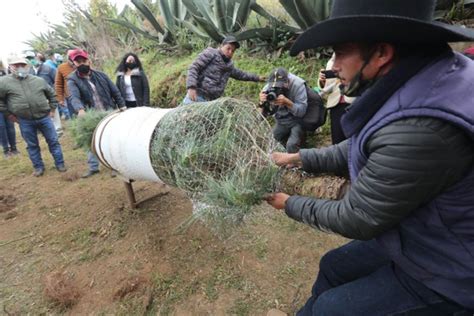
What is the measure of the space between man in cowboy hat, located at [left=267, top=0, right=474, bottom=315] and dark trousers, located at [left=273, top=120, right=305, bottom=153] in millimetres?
2661

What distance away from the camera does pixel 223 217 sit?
69.3 inches

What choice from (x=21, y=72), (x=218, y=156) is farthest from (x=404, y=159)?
(x=21, y=72)

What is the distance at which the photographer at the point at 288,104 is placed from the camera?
367 centimetres

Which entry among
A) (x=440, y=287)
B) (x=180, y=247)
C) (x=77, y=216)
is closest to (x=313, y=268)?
(x=180, y=247)

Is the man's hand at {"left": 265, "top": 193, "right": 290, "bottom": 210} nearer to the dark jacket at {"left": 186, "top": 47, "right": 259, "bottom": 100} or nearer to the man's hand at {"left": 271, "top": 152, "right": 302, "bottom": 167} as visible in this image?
the man's hand at {"left": 271, "top": 152, "right": 302, "bottom": 167}

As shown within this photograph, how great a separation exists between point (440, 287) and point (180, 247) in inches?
95.7

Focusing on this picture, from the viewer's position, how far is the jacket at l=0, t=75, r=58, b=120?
479cm

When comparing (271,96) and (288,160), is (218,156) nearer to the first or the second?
(288,160)

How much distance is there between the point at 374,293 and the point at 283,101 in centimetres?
268

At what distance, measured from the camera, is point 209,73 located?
441cm

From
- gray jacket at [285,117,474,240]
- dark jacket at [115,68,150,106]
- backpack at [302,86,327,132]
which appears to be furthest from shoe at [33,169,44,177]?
gray jacket at [285,117,474,240]

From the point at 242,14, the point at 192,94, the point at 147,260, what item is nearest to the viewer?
the point at 147,260

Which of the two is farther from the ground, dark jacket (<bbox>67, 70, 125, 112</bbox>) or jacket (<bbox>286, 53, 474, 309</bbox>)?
jacket (<bbox>286, 53, 474, 309</bbox>)

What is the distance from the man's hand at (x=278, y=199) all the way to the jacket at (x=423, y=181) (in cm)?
33
